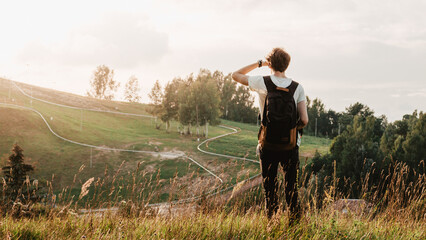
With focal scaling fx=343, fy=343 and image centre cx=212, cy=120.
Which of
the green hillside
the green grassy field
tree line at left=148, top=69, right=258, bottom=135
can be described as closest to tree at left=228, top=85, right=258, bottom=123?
the green hillside

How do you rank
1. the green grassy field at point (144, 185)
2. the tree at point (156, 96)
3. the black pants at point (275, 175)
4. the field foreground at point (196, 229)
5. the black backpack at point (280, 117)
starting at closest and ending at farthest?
the field foreground at point (196, 229), the green grassy field at point (144, 185), the black backpack at point (280, 117), the black pants at point (275, 175), the tree at point (156, 96)

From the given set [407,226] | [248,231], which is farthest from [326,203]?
[248,231]

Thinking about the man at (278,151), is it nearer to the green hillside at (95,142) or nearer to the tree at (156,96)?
the green hillside at (95,142)

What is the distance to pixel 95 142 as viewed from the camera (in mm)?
58688

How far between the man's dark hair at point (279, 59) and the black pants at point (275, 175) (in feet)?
3.14

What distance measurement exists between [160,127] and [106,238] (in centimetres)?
7021

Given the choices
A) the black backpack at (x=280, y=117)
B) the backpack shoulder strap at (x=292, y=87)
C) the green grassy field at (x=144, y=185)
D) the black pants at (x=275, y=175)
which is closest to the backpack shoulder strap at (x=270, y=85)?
the black backpack at (x=280, y=117)

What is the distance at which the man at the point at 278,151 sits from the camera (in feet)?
12.7

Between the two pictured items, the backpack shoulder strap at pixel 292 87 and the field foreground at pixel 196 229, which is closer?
the field foreground at pixel 196 229

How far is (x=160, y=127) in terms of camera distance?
238 feet

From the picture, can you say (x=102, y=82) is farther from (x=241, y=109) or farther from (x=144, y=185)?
(x=144, y=185)

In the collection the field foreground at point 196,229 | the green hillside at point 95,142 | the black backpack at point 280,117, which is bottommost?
the green hillside at point 95,142

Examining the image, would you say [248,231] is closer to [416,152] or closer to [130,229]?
[130,229]

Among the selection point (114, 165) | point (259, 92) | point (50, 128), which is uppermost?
point (259, 92)
